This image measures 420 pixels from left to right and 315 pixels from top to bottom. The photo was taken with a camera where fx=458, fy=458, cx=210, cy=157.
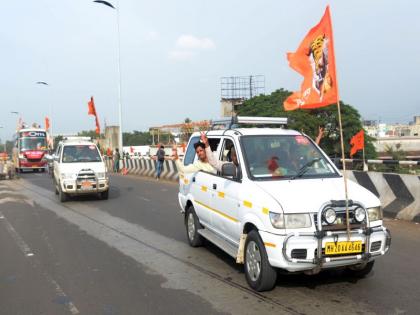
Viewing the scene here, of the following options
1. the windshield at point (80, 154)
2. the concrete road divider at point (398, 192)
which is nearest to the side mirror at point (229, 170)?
the concrete road divider at point (398, 192)

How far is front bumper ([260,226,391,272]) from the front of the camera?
15.6ft

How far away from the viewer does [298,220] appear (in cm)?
483

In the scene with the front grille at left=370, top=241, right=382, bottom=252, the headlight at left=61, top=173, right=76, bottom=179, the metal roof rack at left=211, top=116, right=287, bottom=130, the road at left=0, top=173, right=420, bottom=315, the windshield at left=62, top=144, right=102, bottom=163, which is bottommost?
the road at left=0, top=173, right=420, bottom=315

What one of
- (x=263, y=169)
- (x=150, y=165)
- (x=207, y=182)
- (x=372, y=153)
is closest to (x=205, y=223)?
(x=207, y=182)

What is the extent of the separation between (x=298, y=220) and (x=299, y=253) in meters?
0.34

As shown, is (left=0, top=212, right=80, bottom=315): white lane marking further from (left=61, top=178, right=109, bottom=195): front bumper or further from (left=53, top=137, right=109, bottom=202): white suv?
(left=53, top=137, right=109, bottom=202): white suv

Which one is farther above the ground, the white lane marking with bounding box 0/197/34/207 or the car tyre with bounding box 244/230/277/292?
the car tyre with bounding box 244/230/277/292

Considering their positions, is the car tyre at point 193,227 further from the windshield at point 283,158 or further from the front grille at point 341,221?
the front grille at point 341,221

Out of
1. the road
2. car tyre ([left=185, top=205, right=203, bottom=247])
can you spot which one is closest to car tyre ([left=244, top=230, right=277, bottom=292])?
the road

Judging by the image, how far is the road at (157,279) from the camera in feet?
16.1

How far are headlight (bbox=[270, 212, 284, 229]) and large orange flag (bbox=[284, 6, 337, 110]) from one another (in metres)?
2.19

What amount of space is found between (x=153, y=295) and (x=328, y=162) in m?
2.85

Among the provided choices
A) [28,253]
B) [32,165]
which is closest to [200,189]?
[28,253]

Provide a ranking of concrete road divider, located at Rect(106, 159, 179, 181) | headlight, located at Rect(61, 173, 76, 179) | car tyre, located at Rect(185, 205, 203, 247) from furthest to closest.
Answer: concrete road divider, located at Rect(106, 159, 179, 181) < headlight, located at Rect(61, 173, 76, 179) < car tyre, located at Rect(185, 205, 203, 247)
